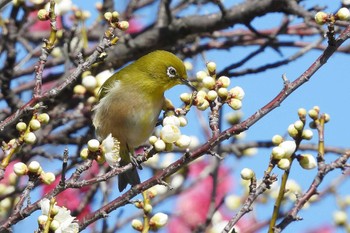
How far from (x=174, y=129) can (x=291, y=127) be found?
0.53 m

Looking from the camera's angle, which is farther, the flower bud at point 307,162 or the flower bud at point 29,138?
the flower bud at point 307,162

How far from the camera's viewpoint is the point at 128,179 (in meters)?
4.55

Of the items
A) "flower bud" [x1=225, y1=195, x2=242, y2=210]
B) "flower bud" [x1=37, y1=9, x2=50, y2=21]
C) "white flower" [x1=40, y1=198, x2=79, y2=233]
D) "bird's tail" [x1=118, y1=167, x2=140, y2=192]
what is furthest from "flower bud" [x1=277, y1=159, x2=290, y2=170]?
"flower bud" [x1=225, y1=195, x2=242, y2=210]

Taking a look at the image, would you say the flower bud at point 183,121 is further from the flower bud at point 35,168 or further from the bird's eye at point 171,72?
the bird's eye at point 171,72

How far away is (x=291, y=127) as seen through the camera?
10.8 ft

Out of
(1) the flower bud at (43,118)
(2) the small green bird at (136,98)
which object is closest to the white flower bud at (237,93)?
(1) the flower bud at (43,118)

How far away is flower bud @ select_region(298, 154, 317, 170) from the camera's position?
10.8 ft

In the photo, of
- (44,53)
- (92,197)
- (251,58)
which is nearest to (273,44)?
(251,58)

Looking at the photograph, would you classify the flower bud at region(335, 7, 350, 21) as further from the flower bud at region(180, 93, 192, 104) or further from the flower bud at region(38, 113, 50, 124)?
the flower bud at region(38, 113, 50, 124)

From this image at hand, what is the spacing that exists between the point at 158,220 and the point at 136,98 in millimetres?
1889

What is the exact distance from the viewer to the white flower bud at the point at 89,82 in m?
4.73

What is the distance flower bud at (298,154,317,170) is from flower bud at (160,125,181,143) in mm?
590

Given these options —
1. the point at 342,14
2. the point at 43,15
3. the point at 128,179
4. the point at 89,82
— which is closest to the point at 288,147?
the point at 342,14

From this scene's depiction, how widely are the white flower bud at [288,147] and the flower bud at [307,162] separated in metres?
Answer: 0.16
